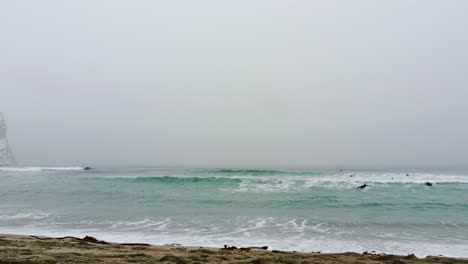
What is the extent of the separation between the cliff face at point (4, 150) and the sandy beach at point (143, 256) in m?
116

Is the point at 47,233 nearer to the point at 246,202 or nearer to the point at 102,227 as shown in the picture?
the point at 102,227

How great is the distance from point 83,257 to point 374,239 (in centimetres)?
698

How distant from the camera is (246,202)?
1686 cm

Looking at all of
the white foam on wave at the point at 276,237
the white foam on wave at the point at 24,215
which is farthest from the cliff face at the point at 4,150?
the white foam on wave at the point at 276,237

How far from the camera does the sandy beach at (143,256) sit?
530 cm

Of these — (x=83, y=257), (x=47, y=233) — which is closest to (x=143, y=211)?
(x=47, y=233)

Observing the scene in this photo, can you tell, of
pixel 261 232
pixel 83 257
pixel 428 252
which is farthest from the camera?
pixel 261 232

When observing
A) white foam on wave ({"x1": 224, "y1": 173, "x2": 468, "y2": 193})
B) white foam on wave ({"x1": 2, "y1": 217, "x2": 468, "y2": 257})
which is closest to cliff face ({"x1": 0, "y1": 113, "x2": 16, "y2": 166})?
white foam on wave ({"x1": 224, "y1": 173, "x2": 468, "y2": 193})

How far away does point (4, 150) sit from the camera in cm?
10588

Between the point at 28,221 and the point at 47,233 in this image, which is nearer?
the point at 47,233

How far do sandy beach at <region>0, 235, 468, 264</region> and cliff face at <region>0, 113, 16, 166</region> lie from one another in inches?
4571

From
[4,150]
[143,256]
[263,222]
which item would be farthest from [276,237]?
[4,150]

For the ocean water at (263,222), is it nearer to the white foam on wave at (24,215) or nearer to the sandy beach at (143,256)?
the white foam on wave at (24,215)

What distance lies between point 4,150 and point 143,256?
123220 millimetres
